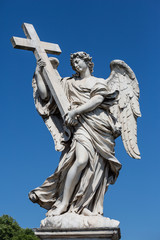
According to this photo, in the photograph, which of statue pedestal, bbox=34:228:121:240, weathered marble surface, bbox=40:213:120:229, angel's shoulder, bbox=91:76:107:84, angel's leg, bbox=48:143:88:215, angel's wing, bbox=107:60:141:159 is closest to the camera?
statue pedestal, bbox=34:228:121:240

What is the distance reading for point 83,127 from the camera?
695cm

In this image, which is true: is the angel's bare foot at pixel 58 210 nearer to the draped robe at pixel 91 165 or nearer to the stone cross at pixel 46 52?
the draped robe at pixel 91 165

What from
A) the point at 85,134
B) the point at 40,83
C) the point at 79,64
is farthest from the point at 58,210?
the point at 79,64

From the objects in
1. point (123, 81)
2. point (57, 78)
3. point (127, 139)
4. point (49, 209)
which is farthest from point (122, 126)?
point (49, 209)

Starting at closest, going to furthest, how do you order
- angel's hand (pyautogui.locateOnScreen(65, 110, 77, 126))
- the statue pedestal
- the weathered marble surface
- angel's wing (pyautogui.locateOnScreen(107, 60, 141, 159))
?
the statue pedestal → the weathered marble surface → angel's hand (pyautogui.locateOnScreen(65, 110, 77, 126)) → angel's wing (pyautogui.locateOnScreen(107, 60, 141, 159))

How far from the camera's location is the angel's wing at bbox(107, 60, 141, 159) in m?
7.40

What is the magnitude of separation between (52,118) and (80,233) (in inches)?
89.7

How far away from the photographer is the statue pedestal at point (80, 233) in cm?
606

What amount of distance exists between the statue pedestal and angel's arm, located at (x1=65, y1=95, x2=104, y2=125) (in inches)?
70.8

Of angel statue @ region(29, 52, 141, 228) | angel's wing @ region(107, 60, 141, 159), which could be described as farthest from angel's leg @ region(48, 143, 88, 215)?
angel's wing @ region(107, 60, 141, 159)

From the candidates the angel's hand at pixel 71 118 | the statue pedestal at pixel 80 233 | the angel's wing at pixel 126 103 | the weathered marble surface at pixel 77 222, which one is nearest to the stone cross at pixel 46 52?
the angel's hand at pixel 71 118

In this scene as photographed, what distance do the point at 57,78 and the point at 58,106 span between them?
0.65m

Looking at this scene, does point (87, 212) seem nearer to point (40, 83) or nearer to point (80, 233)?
point (80, 233)

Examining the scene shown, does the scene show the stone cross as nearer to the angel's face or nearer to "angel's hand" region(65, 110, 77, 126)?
"angel's hand" region(65, 110, 77, 126)
